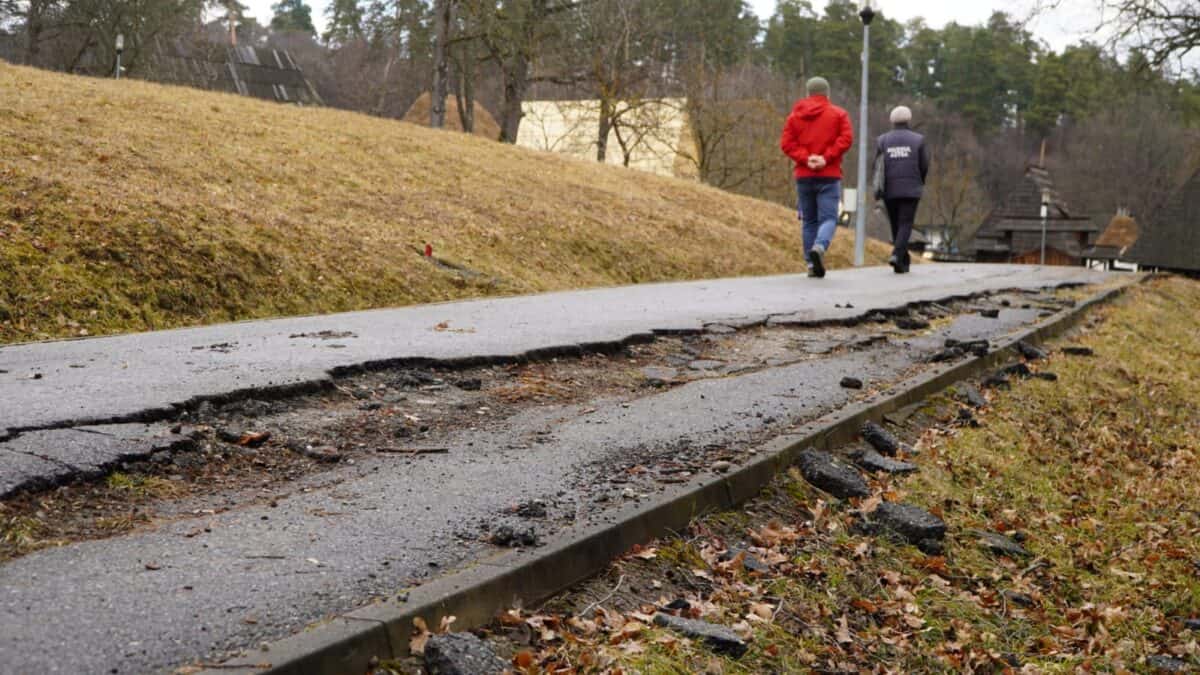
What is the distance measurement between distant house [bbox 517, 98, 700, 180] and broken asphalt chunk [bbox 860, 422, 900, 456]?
97.3ft

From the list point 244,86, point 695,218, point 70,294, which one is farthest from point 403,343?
point 244,86

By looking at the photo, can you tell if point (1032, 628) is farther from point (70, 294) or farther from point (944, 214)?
point (944, 214)

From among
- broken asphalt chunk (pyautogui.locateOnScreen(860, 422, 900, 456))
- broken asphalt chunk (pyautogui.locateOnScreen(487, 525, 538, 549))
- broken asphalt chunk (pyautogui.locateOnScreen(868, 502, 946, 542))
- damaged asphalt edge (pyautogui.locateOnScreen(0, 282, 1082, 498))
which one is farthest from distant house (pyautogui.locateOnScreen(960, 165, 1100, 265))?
broken asphalt chunk (pyautogui.locateOnScreen(487, 525, 538, 549))

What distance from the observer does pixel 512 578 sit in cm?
362

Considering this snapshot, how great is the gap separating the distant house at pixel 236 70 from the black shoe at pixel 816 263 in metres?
35.6

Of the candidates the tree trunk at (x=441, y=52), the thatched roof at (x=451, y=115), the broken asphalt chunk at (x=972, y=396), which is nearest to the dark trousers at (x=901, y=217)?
the broken asphalt chunk at (x=972, y=396)

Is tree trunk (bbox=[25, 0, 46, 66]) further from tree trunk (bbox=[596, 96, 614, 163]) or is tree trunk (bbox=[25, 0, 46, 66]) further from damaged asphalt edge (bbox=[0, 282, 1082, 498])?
damaged asphalt edge (bbox=[0, 282, 1082, 498])

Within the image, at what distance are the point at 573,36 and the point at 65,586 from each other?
111 feet

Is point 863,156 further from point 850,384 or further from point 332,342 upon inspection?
point 332,342

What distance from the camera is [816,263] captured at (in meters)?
16.2

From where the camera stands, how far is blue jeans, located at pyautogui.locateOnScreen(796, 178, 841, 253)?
51.3 feet

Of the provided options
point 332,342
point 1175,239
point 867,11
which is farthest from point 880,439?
point 1175,239

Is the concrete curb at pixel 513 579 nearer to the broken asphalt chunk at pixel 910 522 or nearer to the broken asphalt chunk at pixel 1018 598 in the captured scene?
the broken asphalt chunk at pixel 910 522

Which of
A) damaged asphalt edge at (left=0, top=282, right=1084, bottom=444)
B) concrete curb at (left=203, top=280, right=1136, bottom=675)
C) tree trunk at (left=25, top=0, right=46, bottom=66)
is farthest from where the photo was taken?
tree trunk at (left=25, top=0, right=46, bottom=66)
